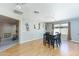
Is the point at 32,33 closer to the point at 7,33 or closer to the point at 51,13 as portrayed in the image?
the point at 7,33

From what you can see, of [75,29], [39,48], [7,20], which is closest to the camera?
[75,29]

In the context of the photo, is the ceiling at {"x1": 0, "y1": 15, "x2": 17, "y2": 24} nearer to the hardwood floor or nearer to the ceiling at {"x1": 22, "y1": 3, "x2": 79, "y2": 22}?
the ceiling at {"x1": 22, "y1": 3, "x2": 79, "y2": 22}

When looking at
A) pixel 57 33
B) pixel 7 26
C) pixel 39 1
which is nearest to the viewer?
pixel 39 1

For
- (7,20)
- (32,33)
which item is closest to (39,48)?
(32,33)

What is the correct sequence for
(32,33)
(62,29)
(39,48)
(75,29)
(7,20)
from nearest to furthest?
(62,29)
(75,29)
(39,48)
(7,20)
(32,33)

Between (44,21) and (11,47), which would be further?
(11,47)

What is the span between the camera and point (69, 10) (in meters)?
2.98

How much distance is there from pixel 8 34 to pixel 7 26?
0.94 feet

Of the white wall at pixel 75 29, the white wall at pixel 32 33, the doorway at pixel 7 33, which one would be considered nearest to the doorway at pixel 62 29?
the white wall at pixel 75 29

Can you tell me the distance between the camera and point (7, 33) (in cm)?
306

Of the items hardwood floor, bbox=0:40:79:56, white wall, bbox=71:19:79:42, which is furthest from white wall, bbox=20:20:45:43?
white wall, bbox=71:19:79:42

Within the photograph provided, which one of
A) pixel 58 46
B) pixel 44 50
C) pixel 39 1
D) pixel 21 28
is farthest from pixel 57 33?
pixel 21 28

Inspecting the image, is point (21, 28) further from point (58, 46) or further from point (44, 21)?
point (58, 46)

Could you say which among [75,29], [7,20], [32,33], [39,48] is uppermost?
[7,20]
